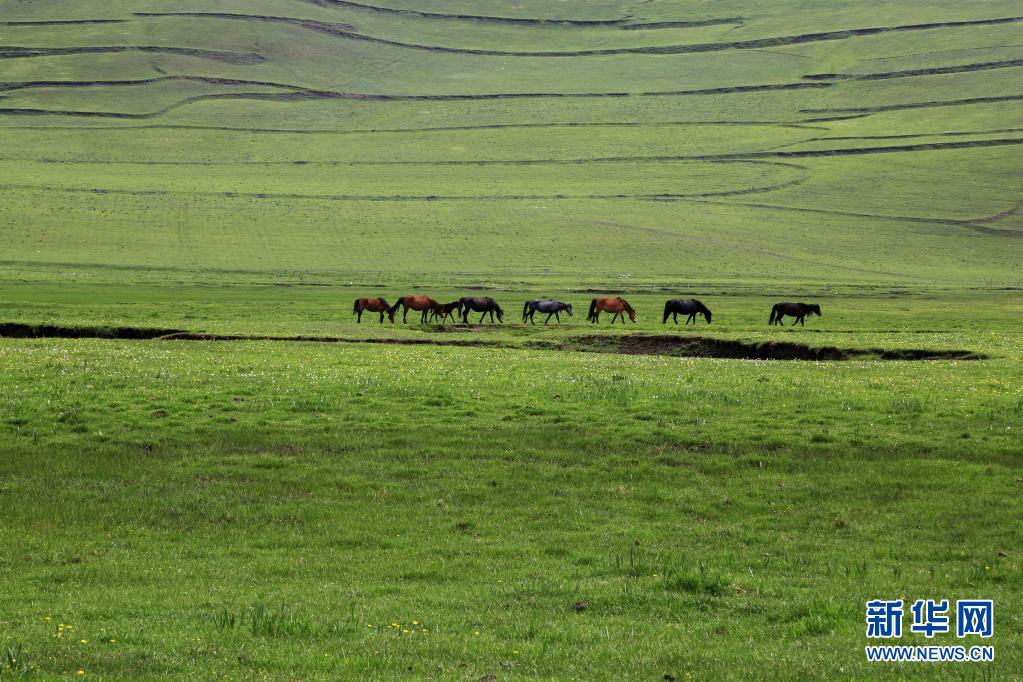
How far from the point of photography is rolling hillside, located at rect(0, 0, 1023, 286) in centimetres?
9225

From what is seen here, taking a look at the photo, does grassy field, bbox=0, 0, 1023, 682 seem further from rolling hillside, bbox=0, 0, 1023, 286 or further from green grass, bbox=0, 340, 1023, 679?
rolling hillside, bbox=0, 0, 1023, 286

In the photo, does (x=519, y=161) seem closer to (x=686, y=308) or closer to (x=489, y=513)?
(x=686, y=308)

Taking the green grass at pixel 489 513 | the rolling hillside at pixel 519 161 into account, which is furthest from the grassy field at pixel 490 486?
the rolling hillside at pixel 519 161

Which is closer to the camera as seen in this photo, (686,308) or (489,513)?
(489,513)

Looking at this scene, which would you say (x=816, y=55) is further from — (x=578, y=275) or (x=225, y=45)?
(x=578, y=275)

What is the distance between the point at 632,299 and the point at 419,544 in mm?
56300

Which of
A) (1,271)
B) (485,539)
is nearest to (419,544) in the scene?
(485,539)

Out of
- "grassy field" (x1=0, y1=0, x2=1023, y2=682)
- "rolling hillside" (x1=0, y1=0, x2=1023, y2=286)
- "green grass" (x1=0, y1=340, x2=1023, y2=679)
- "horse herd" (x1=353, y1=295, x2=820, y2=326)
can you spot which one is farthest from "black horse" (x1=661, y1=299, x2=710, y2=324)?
"rolling hillside" (x1=0, y1=0, x2=1023, y2=286)

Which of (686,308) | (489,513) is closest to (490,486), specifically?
(489,513)

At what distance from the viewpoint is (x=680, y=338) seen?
3734 cm

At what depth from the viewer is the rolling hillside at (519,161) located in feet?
303

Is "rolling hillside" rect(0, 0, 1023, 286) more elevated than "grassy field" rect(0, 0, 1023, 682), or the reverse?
"rolling hillside" rect(0, 0, 1023, 286)

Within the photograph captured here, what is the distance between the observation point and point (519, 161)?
452 ft

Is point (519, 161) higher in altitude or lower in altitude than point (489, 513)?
higher
